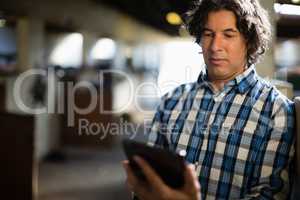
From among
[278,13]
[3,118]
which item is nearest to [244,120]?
[278,13]

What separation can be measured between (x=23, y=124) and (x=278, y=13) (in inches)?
59.1

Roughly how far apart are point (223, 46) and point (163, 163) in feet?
1.36

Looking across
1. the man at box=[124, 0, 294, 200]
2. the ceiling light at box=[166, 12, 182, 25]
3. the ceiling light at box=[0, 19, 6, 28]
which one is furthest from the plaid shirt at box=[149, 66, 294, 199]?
the ceiling light at box=[0, 19, 6, 28]

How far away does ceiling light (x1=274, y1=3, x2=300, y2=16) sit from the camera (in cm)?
116

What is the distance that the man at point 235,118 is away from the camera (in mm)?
881

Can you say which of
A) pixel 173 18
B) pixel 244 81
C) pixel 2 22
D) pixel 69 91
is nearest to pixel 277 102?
pixel 244 81

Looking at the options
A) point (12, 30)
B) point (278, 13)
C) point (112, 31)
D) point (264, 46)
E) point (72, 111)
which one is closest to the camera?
point (264, 46)

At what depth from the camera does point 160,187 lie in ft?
1.93

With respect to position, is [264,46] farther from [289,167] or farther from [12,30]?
[12,30]

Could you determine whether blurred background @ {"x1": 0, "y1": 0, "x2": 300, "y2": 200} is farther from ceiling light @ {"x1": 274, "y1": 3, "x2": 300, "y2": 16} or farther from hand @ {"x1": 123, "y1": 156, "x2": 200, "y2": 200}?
hand @ {"x1": 123, "y1": 156, "x2": 200, "y2": 200}

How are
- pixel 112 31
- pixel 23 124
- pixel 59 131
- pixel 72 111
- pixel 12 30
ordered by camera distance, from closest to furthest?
pixel 72 111, pixel 23 124, pixel 12 30, pixel 59 131, pixel 112 31

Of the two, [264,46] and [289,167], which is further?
[264,46]

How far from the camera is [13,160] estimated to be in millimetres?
2180

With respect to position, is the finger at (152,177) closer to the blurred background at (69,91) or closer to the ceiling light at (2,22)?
the blurred background at (69,91)
